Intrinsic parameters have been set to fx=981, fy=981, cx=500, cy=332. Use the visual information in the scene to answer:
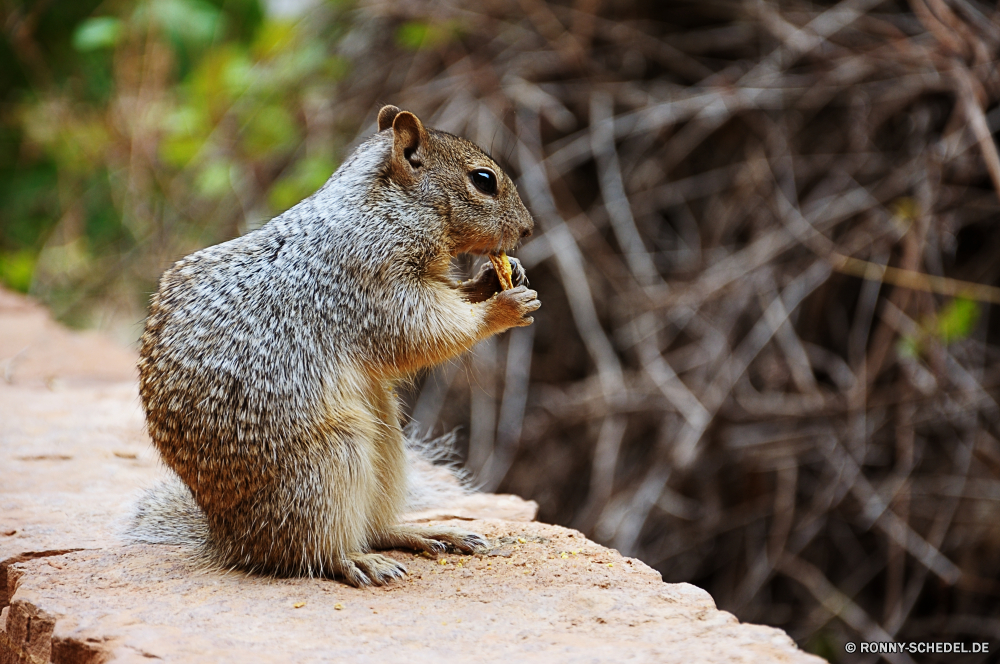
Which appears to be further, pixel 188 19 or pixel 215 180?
pixel 188 19

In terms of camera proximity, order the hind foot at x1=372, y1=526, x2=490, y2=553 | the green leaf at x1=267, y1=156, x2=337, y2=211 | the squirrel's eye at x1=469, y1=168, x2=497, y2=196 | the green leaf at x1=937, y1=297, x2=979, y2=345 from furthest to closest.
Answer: the green leaf at x1=267, y1=156, x2=337, y2=211 < the green leaf at x1=937, y1=297, x2=979, y2=345 < the squirrel's eye at x1=469, y1=168, x2=497, y2=196 < the hind foot at x1=372, y1=526, x2=490, y2=553

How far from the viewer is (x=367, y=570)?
2.87 m

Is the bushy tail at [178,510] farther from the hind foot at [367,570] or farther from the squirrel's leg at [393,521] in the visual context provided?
the hind foot at [367,570]

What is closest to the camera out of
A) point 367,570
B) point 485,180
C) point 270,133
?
point 367,570

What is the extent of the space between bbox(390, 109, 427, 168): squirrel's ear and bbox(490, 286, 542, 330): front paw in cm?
55

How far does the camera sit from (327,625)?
97.2 inches

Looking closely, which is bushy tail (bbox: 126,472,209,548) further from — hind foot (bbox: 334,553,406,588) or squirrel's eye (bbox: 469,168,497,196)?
squirrel's eye (bbox: 469,168,497,196)

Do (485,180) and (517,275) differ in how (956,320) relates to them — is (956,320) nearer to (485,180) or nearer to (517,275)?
(517,275)

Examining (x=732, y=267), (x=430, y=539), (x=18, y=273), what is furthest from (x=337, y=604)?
(x=18, y=273)

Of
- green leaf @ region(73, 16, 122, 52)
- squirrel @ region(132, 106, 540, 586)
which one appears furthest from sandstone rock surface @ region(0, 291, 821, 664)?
green leaf @ region(73, 16, 122, 52)

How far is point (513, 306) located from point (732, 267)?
2.63 metres

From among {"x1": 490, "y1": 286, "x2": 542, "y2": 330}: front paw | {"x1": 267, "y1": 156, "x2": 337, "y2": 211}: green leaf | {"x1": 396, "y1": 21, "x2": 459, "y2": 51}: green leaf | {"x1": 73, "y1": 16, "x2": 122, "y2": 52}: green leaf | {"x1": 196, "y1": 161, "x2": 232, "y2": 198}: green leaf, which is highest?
{"x1": 73, "y1": 16, "x2": 122, "y2": 52}: green leaf

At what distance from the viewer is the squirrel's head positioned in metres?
3.25

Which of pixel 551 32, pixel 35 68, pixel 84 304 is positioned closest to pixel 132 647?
pixel 551 32
